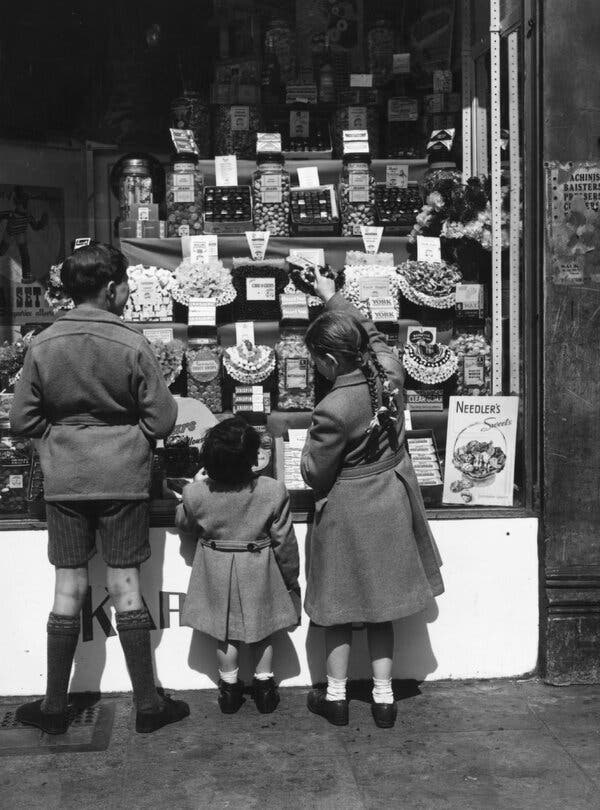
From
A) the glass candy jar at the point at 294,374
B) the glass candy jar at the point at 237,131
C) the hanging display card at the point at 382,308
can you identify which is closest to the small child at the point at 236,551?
the glass candy jar at the point at 294,374

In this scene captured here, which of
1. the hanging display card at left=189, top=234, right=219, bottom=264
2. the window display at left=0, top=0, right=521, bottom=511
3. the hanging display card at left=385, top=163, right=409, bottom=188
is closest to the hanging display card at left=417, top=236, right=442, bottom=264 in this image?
the window display at left=0, top=0, right=521, bottom=511

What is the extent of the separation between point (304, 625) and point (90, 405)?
4.11 feet

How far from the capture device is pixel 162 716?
11.8ft

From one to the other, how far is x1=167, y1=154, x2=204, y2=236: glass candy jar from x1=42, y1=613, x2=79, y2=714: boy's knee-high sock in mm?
1960

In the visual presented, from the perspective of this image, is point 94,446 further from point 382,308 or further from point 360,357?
point 382,308

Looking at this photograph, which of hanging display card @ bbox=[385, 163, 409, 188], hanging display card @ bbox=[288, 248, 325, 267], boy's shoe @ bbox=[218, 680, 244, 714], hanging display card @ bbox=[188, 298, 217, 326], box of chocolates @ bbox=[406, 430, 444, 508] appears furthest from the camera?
hanging display card @ bbox=[385, 163, 409, 188]

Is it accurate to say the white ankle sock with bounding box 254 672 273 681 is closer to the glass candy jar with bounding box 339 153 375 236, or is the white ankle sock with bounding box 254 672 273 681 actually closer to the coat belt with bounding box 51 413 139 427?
the coat belt with bounding box 51 413 139 427

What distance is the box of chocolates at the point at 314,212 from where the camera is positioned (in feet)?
15.2

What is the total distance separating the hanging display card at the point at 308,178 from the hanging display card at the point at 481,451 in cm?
131

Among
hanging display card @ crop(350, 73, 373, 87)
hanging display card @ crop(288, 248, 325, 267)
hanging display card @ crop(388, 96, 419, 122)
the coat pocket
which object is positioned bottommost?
the coat pocket

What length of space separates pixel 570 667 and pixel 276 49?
3.24 m

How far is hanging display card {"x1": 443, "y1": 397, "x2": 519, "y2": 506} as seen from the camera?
164 inches

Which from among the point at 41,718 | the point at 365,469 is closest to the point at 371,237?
the point at 365,469

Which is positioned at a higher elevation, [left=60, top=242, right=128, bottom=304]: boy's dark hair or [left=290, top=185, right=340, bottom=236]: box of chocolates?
[left=290, top=185, right=340, bottom=236]: box of chocolates
